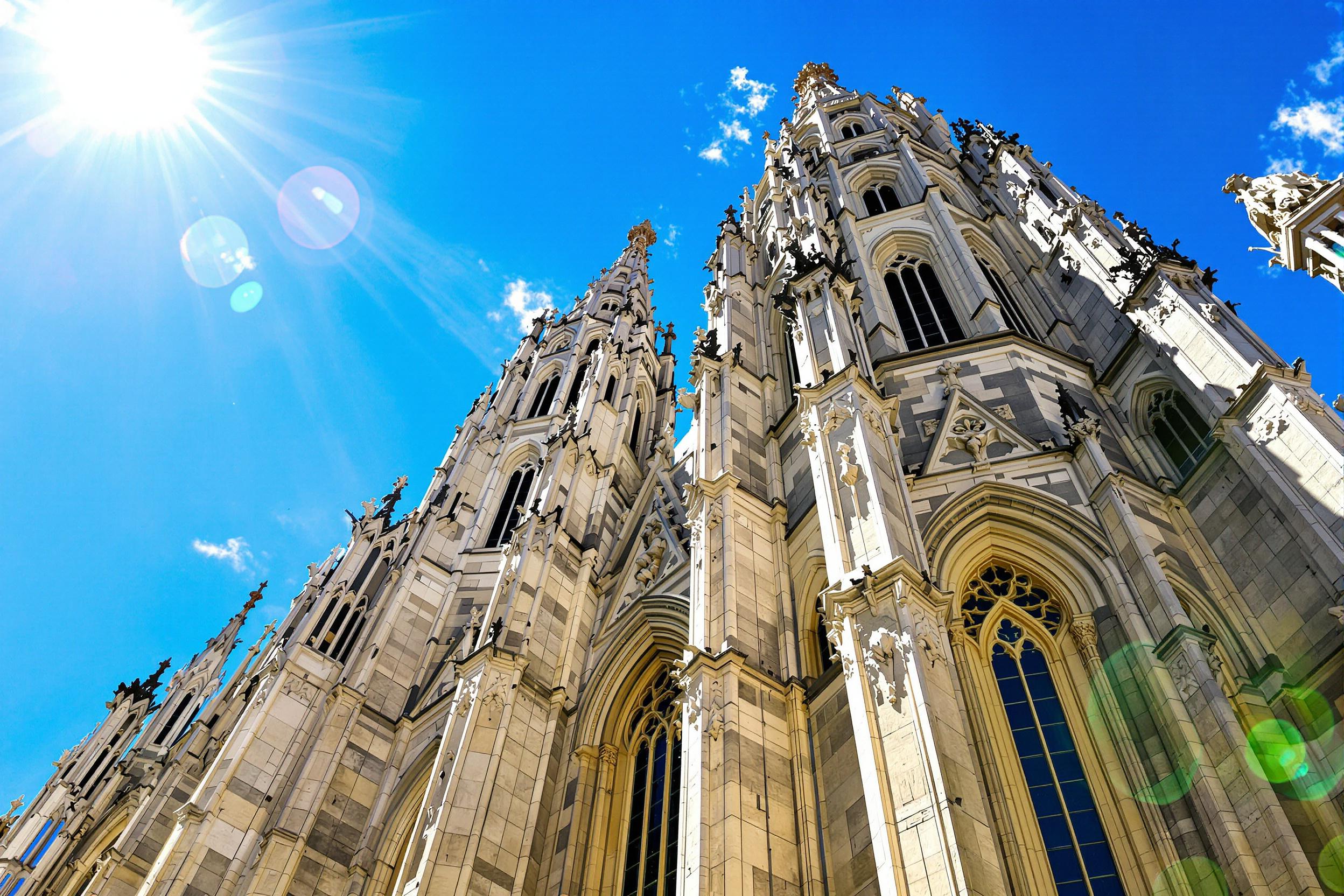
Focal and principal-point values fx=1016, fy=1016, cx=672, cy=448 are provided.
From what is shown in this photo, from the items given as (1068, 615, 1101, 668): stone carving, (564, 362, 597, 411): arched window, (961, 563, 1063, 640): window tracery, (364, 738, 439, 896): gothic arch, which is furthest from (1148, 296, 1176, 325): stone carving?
(564, 362, 597, 411): arched window

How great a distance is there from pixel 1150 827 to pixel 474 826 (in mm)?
9375

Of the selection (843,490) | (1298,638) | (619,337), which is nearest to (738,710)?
(843,490)

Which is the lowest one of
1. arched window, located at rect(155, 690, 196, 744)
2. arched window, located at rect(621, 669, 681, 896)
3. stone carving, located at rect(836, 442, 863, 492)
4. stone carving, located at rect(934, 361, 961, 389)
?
arched window, located at rect(621, 669, 681, 896)

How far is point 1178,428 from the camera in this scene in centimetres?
1742

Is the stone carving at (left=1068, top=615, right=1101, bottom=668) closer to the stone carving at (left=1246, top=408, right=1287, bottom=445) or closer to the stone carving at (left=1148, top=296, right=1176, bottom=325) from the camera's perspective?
the stone carving at (left=1246, top=408, right=1287, bottom=445)

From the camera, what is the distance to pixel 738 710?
12.8 m

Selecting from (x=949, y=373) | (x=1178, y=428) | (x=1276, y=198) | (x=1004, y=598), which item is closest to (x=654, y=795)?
(x=1004, y=598)

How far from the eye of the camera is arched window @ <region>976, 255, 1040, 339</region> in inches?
859

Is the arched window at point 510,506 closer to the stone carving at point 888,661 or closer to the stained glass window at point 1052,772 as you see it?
the stained glass window at point 1052,772

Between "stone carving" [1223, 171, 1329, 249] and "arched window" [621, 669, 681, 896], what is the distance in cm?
939

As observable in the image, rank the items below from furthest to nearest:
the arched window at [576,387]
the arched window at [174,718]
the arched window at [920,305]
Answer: the arched window at [576,387]
the arched window at [174,718]
the arched window at [920,305]

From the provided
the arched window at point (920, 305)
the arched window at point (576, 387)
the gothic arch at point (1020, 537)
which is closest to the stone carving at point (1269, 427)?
→ the gothic arch at point (1020, 537)

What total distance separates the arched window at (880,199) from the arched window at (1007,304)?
5274mm

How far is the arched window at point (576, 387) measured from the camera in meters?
36.9
